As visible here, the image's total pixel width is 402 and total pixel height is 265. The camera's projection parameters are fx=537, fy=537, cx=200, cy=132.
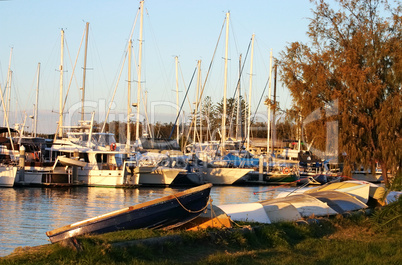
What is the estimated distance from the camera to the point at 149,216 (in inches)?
464

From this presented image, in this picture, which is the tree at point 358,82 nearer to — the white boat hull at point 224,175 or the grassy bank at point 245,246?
the grassy bank at point 245,246

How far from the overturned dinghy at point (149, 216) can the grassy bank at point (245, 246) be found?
69cm

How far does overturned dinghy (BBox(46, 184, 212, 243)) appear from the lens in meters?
11.1

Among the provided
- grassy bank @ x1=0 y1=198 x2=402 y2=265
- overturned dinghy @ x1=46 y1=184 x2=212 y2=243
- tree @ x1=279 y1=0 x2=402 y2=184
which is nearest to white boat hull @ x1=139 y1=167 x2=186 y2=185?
tree @ x1=279 y1=0 x2=402 y2=184

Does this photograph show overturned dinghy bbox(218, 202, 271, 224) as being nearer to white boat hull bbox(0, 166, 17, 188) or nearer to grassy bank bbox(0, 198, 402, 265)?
grassy bank bbox(0, 198, 402, 265)

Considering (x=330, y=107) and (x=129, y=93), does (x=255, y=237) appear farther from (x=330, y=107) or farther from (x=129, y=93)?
(x=129, y=93)

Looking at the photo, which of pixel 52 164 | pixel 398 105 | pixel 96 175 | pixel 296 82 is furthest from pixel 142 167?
pixel 398 105

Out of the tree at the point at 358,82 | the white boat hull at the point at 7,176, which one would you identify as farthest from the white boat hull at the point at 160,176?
the tree at the point at 358,82

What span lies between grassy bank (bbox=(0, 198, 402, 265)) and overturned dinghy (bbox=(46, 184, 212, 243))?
0.69m

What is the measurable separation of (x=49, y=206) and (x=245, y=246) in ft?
67.9

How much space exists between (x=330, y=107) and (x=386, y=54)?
302 cm

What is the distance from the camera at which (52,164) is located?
42.9m

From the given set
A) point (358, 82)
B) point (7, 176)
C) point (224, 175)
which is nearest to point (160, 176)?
point (224, 175)

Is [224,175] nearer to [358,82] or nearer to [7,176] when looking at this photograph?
[7,176]
